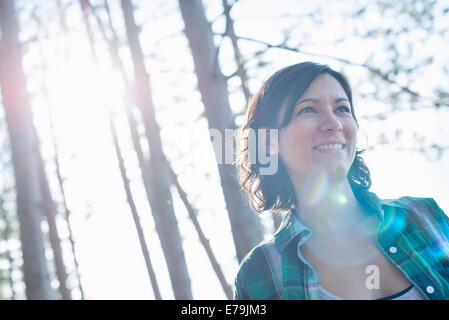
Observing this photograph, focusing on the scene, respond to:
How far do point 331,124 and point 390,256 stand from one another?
0.47 m

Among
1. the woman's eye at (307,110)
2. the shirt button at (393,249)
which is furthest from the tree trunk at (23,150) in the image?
the shirt button at (393,249)

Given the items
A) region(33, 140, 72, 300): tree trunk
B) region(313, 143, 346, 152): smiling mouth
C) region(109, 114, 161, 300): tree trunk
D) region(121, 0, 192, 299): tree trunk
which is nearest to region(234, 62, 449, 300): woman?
region(313, 143, 346, 152): smiling mouth

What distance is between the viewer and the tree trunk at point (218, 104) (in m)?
2.59

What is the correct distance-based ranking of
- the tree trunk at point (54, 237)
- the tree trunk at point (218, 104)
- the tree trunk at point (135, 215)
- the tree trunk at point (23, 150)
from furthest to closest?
1. the tree trunk at point (54, 237)
2. the tree trunk at point (23, 150)
3. the tree trunk at point (135, 215)
4. the tree trunk at point (218, 104)

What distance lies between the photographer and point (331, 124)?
1.61 meters

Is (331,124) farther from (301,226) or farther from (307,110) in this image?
(301,226)

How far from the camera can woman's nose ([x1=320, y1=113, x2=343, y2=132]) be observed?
161 cm

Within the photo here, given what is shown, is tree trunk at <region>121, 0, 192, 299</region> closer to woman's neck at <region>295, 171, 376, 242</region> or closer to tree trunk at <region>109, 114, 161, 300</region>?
Result: tree trunk at <region>109, 114, 161, 300</region>

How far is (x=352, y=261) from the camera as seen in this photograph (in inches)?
59.8

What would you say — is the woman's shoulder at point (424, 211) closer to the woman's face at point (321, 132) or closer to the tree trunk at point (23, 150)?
the woman's face at point (321, 132)

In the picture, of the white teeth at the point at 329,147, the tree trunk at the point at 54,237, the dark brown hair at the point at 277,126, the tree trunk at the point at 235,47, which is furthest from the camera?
the tree trunk at the point at 54,237

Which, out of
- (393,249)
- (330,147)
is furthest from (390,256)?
(330,147)
